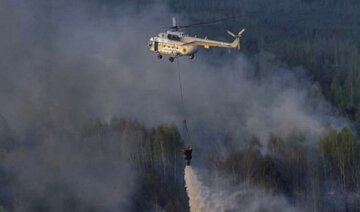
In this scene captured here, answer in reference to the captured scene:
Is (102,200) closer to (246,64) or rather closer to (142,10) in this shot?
(246,64)

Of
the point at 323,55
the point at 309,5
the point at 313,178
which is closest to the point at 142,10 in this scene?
the point at 323,55

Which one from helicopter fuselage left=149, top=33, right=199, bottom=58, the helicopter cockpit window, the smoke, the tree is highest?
the helicopter cockpit window

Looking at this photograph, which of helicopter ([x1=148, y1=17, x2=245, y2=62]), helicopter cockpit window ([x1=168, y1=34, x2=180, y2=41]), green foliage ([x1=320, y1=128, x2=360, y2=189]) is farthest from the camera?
green foliage ([x1=320, y1=128, x2=360, y2=189])

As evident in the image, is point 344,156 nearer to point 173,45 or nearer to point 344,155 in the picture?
point 344,155

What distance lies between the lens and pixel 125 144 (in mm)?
51938

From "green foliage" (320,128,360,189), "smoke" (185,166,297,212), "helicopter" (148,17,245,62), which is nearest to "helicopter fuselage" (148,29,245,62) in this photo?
"helicopter" (148,17,245,62)

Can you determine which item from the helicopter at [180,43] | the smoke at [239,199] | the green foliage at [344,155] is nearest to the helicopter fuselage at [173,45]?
the helicopter at [180,43]

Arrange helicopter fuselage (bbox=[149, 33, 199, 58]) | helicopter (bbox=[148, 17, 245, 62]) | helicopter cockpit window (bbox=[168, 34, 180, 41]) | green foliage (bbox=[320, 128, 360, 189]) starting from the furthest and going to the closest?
green foliage (bbox=[320, 128, 360, 189]) < helicopter cockpit window (bbox=[168, 34, 180, 41]) < helicopter fuselage (bbox=[149, 33, 199, 58]) < helicopter (bbox=[148, 17, 245, 62])

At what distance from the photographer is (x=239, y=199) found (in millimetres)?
46438

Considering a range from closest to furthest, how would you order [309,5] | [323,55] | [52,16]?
[52,16]
[323,55]
[309,5]

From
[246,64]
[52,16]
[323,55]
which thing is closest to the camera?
[52,16]

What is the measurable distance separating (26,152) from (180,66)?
17.4 meters

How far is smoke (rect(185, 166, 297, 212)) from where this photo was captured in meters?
43.7

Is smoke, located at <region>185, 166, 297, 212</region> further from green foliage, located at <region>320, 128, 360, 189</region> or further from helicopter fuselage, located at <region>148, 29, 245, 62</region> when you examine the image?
helicopter fuselage, located at <region>148, 29, 245, 62</region>
